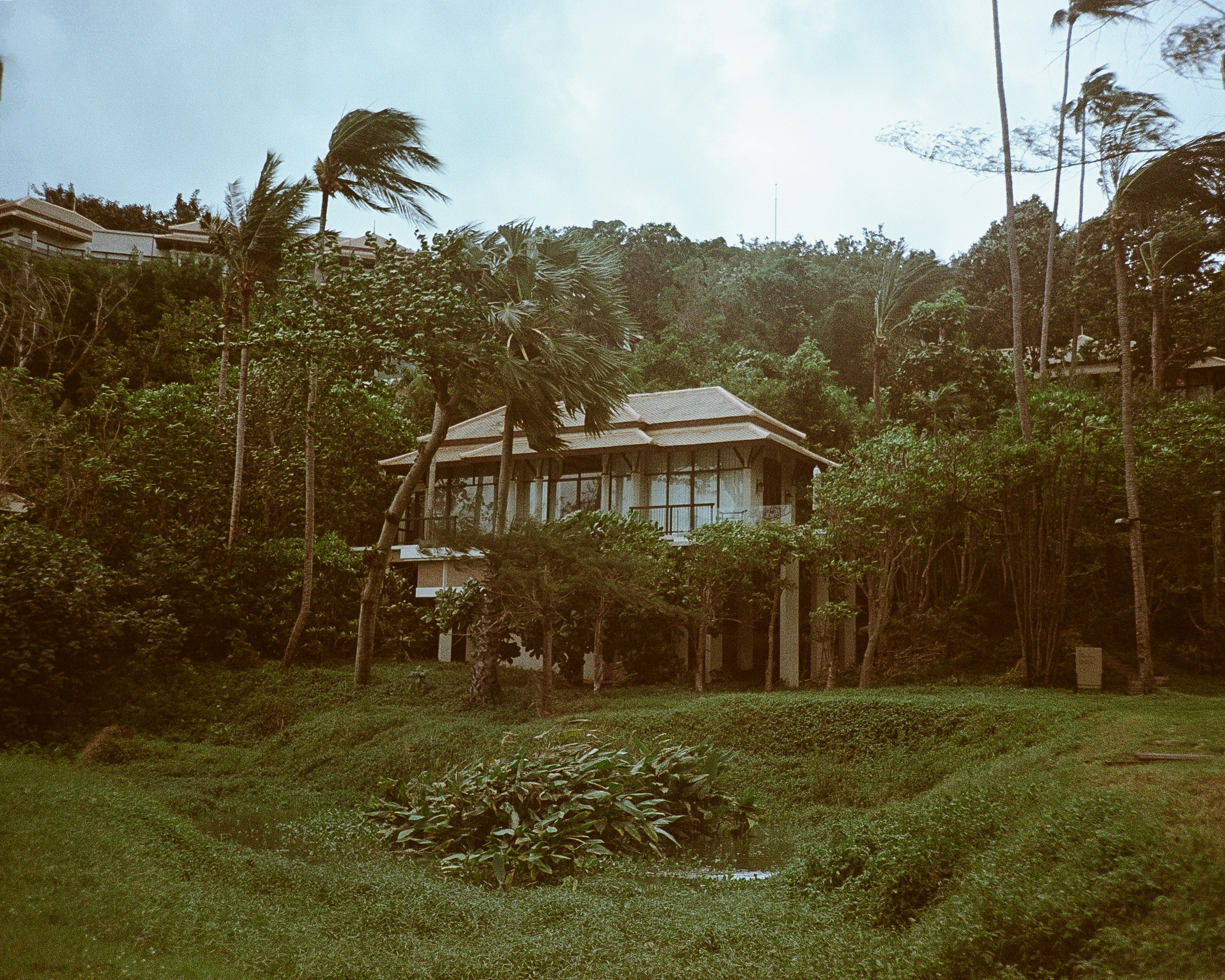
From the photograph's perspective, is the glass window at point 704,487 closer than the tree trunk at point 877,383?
Yes

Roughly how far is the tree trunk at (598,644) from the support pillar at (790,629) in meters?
4.04

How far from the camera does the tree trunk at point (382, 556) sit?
20.6 metres

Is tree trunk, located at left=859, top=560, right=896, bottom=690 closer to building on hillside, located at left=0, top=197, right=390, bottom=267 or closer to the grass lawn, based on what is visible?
the grass lawn

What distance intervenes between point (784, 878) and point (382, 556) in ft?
42.5

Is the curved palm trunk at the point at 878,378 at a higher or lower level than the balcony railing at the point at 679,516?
higher

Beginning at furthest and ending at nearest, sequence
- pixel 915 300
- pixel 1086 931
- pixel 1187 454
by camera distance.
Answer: pixel 915 300, pixel 1187 454, pixel 1086 931

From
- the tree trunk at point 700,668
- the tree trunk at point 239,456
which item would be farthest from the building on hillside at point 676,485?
the tree trunk at point 239,456

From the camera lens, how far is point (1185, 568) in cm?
2034

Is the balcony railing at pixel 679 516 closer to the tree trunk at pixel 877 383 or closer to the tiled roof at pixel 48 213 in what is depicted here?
the tree trunk at pixel 877 383

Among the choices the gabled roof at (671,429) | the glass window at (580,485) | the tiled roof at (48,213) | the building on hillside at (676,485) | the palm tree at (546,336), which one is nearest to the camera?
the tiled roof at (48,213)

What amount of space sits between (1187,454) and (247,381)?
20817 millimetres

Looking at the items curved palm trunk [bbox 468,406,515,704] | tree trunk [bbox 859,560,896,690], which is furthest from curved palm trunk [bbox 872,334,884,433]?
curved palm trunk [bbox 468,406,515,704]

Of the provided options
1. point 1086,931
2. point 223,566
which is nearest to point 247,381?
point 223,566

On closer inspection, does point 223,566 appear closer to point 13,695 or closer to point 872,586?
point 13,695
